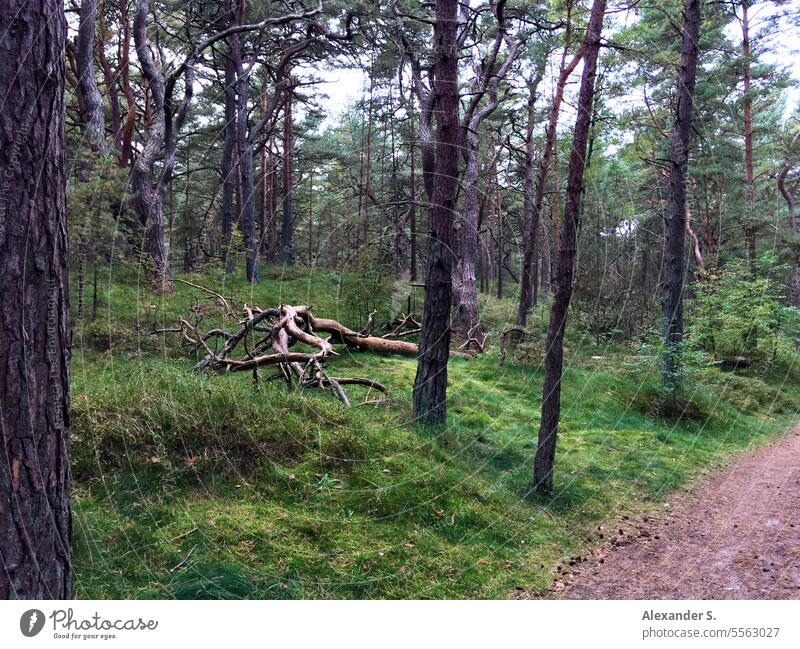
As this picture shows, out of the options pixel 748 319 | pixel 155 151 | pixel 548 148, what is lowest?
pixel 748 319

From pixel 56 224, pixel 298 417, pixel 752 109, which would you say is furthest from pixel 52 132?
pixel 752 109

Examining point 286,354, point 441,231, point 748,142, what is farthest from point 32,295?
point 748,142

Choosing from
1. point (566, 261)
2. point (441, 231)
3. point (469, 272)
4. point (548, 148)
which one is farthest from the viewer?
point (469, 272)

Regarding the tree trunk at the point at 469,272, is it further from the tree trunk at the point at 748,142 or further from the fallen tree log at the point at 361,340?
the tree trunk at the point at 748,142

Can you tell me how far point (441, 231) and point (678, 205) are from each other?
4.31 m

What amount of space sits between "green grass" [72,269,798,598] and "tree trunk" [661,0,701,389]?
65cm

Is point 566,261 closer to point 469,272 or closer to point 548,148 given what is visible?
point 548,148

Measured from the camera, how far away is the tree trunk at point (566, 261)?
419 centimetres

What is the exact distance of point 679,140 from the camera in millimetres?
7195

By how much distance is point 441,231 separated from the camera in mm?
5516

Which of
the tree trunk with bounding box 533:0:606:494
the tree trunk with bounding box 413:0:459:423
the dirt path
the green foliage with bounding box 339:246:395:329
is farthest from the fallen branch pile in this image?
the dirt path

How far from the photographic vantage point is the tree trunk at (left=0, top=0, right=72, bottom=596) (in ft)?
7.13

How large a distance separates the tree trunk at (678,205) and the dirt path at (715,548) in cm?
188
